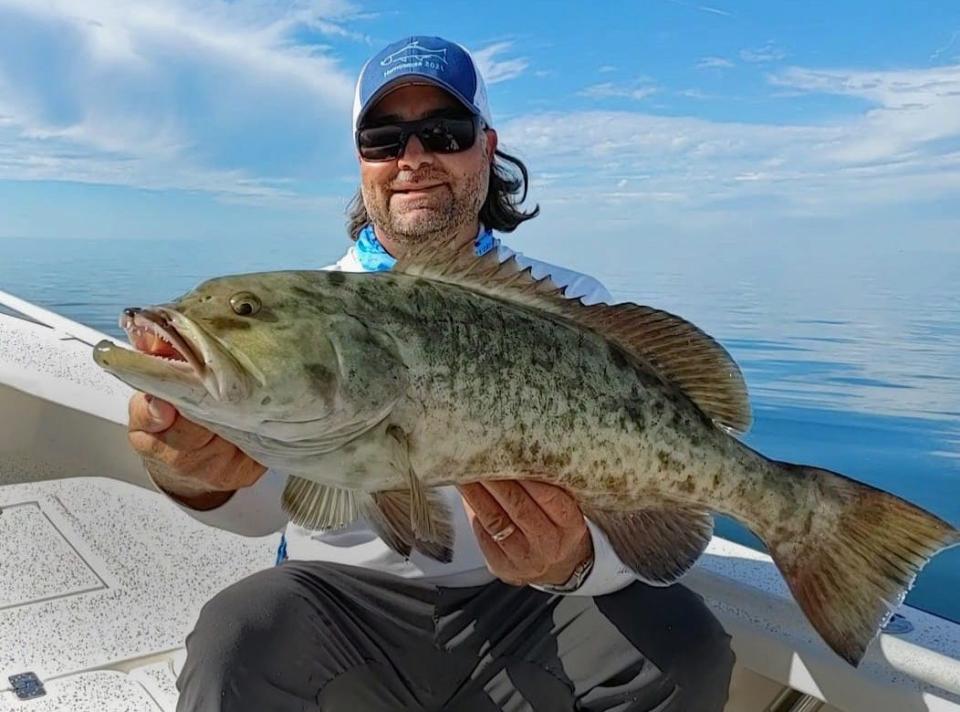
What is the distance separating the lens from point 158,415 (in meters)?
1.64

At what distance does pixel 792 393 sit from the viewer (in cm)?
759

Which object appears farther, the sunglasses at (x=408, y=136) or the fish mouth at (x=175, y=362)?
the sunglasses at (x=408, y=136)

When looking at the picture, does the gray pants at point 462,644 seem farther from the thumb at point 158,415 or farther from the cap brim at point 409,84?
the cap brim at point 409,84

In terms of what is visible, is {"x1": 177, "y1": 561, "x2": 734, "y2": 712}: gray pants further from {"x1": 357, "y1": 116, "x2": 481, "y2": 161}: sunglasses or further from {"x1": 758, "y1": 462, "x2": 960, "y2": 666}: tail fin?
{"x1": 357, "y1": 116, "x2": 481, "y2": 161}: sunglasses

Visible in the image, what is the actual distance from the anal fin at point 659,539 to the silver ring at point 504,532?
0.18 metres

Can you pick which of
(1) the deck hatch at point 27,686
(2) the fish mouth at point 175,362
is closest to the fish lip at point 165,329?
(2) the fish mouth at point 175,362

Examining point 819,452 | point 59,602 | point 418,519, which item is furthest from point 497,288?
point 819,452

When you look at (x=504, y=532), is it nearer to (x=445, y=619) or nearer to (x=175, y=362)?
(x=445, y=619)

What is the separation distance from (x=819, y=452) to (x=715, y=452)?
16.0ft

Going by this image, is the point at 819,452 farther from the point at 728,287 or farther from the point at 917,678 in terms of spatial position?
the point at 728,287

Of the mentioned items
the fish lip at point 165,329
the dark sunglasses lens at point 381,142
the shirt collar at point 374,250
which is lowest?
the fish lip at point 165,329

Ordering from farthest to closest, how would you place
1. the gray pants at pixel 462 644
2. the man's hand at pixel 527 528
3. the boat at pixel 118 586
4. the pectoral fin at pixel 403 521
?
1. the boat at pixel 118 586
2. the gray pants at pixel 462 644
3. the man's hand at pixel 527 528
4. the pectoral fin at pixel 403 521

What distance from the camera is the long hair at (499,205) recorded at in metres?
3.52

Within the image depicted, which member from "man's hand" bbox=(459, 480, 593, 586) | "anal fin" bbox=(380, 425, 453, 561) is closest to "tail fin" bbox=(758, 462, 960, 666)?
"man's hand" bbox=(459, 480, 593, 586)
